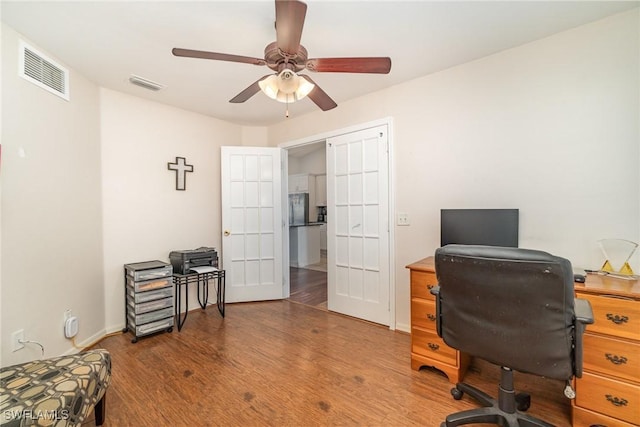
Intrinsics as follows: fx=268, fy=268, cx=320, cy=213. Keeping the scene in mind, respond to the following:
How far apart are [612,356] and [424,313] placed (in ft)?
3.22

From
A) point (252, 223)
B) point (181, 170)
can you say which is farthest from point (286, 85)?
point (252, 223)

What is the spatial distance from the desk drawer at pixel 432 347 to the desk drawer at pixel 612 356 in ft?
2.34

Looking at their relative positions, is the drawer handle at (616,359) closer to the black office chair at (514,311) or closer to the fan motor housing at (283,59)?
the black office chair at (514,311)

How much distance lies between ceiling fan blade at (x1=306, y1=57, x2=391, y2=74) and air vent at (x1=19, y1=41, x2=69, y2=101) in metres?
2.03

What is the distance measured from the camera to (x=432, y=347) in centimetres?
200

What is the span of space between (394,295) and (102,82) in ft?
11.8

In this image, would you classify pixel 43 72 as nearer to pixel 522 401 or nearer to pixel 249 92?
pixel 249 92

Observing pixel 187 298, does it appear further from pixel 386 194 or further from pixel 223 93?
pixel 386 194

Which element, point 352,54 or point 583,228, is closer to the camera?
point 583,228

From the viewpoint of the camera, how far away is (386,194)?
2.82m

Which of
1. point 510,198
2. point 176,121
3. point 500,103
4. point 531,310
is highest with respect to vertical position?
point 176,121

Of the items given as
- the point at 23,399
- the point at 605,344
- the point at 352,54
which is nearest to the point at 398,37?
the point at 352,54

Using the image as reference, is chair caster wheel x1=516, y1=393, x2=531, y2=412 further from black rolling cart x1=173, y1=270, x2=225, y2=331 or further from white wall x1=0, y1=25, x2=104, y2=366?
white wall x1=0, y1=25, x2=104, y2=366

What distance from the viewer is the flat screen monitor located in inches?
78.3
